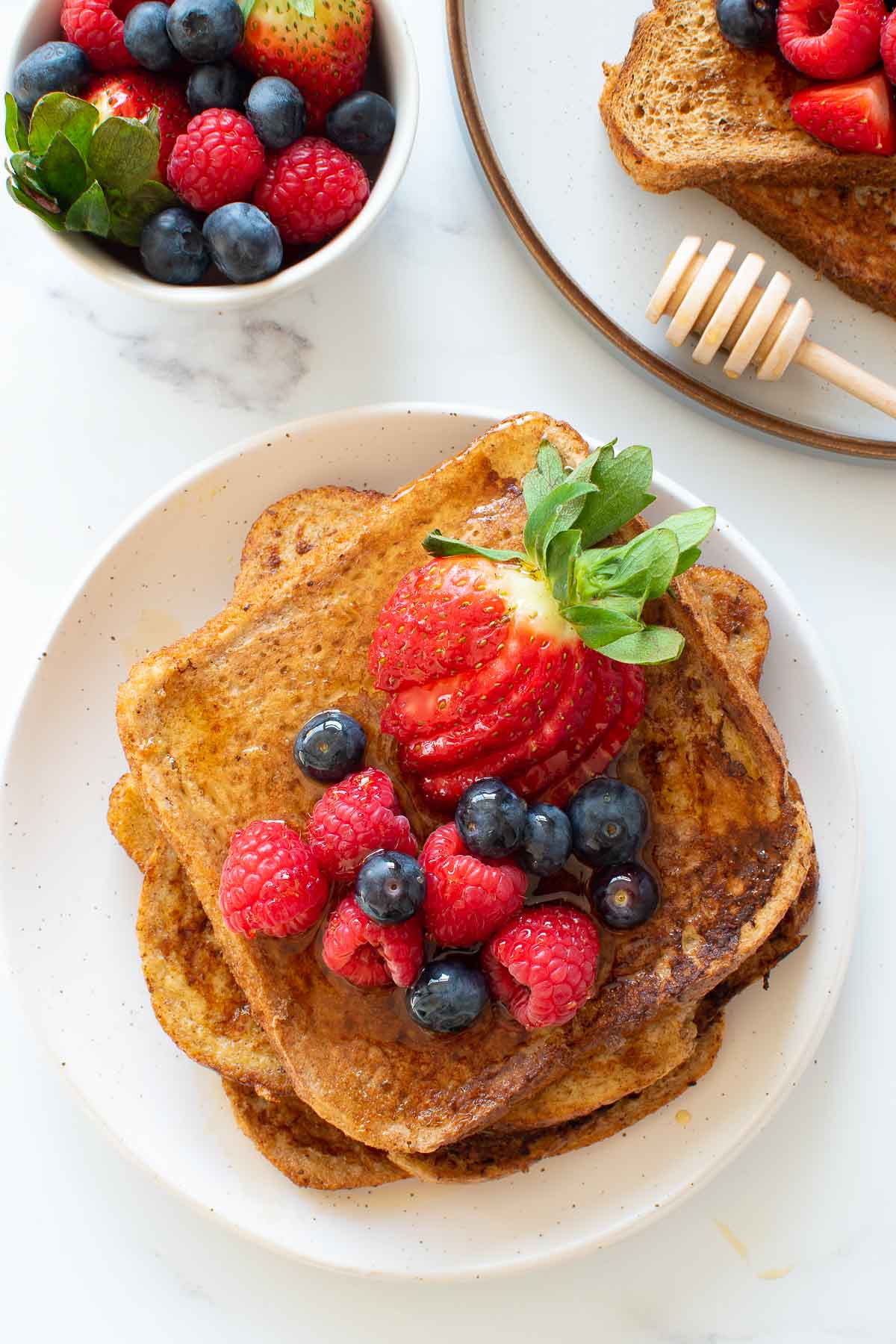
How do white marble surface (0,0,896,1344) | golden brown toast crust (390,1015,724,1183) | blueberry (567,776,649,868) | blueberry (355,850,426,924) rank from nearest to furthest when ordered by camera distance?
blueberry (355,850,426,924)
blueberry (567,776,649,868)
golden brown toast crust (390,1015,724,1183)
white marble surface (0,0,896,1344)

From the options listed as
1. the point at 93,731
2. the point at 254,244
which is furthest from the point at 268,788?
the point at 254,244

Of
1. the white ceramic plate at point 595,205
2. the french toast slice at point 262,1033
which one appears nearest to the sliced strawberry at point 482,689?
the french toast slice at point 262,1033

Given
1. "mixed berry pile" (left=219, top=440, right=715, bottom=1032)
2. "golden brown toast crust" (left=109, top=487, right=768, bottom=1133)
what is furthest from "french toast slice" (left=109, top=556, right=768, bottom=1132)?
"mixed berry pile" (left=219, top=440, right=715, bottom=1032)

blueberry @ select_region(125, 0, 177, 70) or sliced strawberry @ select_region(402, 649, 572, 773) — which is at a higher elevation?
blueberry @ select_region(125, 0, 177, 70)

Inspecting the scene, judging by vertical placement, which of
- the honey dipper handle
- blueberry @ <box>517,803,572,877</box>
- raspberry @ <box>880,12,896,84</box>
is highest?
raspberry @ <box>880,12,896,84</box>

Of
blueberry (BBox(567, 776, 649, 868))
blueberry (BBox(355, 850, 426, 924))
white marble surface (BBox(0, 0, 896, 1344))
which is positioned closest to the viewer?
blueberry (BBox(355, 850, 426, 924))

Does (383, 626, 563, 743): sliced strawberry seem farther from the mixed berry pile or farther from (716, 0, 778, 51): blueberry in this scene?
(716, 0, 778, 51): blueberry

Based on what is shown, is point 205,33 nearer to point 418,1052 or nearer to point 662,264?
point 662,264

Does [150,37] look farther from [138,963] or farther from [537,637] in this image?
[138,963]

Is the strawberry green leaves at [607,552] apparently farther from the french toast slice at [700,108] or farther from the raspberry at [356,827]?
the french toast slice at [700,108]
